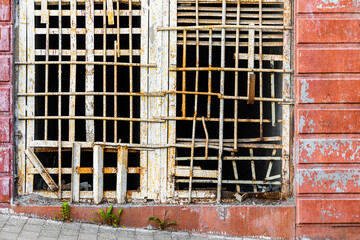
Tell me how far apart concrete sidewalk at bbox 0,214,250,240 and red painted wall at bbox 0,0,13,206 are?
1.19 ft

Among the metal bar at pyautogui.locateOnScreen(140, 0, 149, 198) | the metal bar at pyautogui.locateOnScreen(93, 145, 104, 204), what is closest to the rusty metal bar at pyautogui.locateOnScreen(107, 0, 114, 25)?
the metal bar at pyautogui.locateOnScreen(140, 0, 149, 198)

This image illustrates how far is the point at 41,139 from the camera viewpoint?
4988 mm

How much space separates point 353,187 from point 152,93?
98.7 inches

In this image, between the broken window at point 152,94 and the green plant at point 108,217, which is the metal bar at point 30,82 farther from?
the green plant at point 108,217

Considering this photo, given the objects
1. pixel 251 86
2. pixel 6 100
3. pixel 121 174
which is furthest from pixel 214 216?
pixel 6 100

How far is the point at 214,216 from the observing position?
15.1 feet

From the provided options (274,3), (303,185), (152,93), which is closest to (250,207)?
(303,185)

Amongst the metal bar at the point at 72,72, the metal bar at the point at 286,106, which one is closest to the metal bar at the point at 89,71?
Answer: the metal bar at the point at 72,72

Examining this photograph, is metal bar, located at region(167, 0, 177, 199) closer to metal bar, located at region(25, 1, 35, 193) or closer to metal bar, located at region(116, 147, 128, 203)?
metal bar, located at region(116, 147, 128, 203)

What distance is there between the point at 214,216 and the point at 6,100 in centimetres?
269

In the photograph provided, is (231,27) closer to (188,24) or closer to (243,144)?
(188,24)

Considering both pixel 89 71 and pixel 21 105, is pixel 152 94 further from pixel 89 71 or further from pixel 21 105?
pixel 21 105

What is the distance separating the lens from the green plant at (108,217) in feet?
15.0

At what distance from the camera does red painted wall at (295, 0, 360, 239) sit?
4.53m
